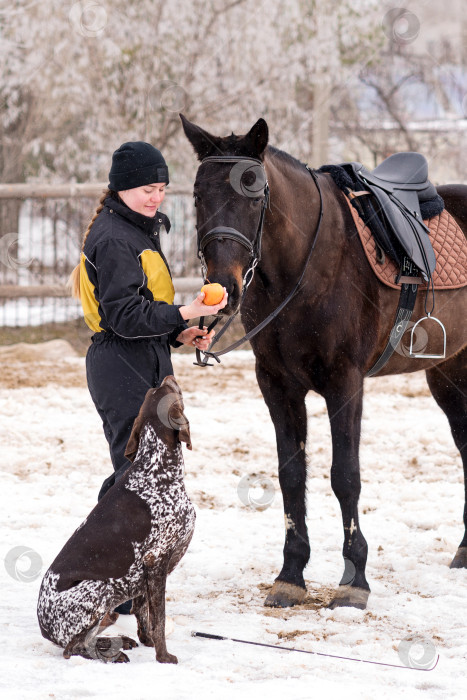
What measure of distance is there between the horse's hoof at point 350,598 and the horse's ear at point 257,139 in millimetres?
2035

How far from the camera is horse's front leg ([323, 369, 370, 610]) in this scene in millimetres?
4020

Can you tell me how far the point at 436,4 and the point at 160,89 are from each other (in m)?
19.5

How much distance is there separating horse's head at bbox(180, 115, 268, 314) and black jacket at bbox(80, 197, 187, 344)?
0.21 metres

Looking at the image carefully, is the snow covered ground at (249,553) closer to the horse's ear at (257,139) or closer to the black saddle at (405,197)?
the black saddle at (405,197)

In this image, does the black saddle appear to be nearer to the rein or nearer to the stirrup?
the stirrup

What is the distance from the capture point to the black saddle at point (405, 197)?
436 cm

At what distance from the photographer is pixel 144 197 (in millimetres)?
3541

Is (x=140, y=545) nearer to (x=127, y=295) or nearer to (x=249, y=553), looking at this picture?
(x=127, y=295)

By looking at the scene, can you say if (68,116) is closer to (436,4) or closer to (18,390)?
(18,390)

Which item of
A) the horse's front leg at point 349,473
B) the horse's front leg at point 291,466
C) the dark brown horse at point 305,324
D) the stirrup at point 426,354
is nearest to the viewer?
the dark brown horse at point 305,324

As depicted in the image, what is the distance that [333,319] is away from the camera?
4.00 meters

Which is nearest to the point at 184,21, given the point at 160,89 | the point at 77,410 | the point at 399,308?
A: the point at 160,89

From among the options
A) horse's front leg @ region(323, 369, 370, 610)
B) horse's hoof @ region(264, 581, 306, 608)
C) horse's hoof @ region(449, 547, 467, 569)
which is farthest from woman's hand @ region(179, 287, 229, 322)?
horse's hoof @ region(449, 547, 467, 569)

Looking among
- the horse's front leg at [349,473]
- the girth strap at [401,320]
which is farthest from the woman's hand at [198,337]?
the girth strap at [401,320]
